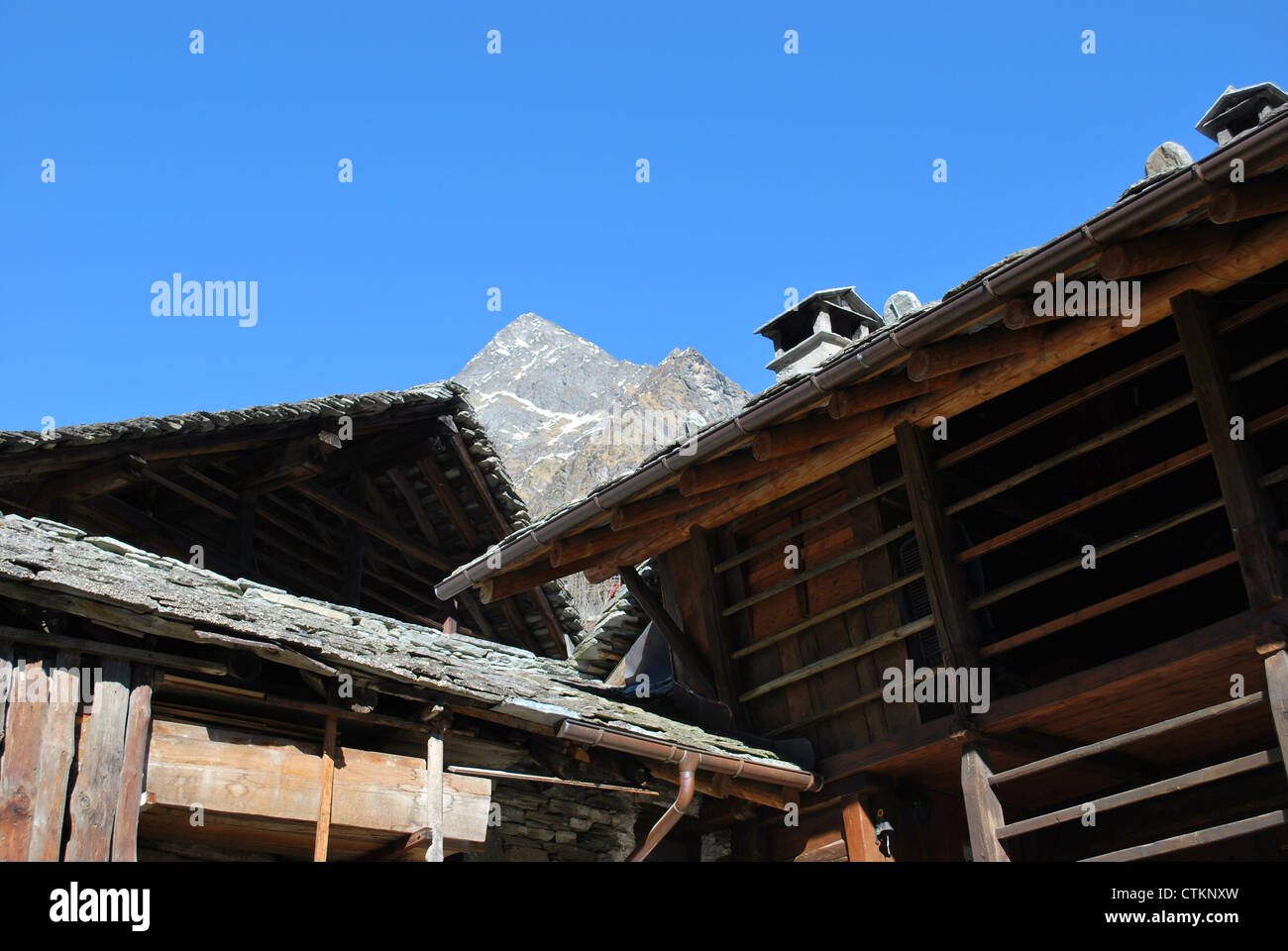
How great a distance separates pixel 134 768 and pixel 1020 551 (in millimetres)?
6853

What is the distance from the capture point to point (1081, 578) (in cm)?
1053

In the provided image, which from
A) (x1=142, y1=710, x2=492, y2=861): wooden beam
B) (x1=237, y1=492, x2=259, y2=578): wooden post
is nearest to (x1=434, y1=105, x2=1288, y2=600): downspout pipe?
(x1=142, y1=710, x2=492, y2=861): wooden beam

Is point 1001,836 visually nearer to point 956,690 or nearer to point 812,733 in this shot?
point 956,690

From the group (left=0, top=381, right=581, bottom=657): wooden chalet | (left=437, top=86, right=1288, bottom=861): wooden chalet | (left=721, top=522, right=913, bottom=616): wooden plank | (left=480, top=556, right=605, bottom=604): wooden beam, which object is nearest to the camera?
(left=437, top=86, right=1288, bottom=861): wooden chalet

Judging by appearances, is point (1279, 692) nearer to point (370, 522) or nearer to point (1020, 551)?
point (1020, 551)

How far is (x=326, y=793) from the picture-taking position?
715cm

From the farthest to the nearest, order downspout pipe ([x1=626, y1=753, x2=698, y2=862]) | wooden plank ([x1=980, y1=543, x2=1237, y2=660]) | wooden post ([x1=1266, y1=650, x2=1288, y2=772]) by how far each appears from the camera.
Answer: downspout pipe ([x1=626, y1=753, x2=698, y2=862]) → wooden plank ([x1=980, y1=543, x2=1237, y2=660]) → wooden post ([x1=1266, y1=650, x2=1288, y2=772])

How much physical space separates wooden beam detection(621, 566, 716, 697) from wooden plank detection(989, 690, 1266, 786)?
2525mm

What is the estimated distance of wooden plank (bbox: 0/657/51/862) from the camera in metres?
5.95

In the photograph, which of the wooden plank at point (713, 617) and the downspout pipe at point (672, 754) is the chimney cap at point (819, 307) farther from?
the downspout pipe at point (672, 754)

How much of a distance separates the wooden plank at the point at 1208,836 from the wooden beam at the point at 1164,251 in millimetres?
2887

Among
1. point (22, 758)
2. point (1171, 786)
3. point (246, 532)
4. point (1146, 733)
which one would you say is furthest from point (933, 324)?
point (246, 532)

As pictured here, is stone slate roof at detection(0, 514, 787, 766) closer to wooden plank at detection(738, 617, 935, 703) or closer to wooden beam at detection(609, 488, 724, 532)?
wooden plank at detection(738, 617, 935, 703)
